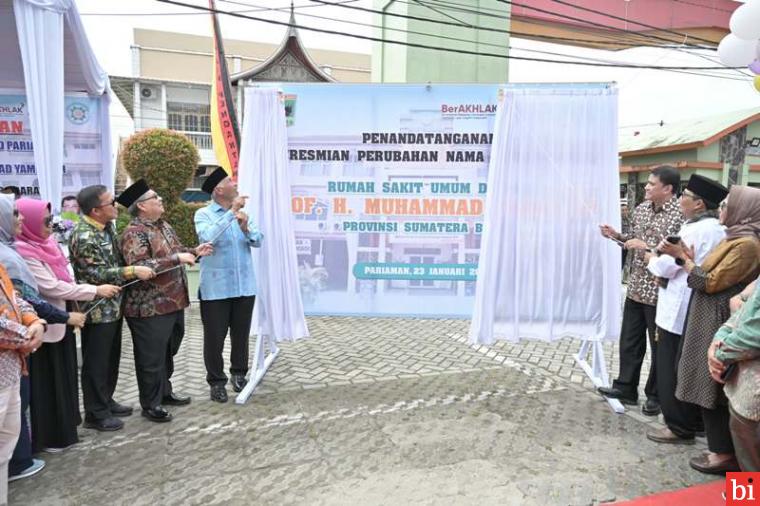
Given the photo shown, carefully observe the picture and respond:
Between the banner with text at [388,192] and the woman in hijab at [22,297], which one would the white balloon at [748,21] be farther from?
the woman in hijab at [22,297]

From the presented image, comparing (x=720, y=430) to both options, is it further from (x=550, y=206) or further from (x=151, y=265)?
(x=151, y=265)

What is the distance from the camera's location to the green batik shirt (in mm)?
3137

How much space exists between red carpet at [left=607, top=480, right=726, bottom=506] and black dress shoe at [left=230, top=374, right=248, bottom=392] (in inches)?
111

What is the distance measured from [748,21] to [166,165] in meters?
7.72

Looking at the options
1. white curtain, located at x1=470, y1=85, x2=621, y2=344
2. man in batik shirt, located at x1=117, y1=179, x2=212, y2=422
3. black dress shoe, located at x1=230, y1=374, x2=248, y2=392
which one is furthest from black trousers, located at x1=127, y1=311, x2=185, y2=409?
white curtain, located at x1=470, y1=85, x2=621, y2=344

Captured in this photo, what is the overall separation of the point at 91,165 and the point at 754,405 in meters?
6.27

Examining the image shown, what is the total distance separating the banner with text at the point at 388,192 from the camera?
4137mm

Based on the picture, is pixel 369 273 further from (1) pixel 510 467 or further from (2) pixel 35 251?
(2) pixel 35 251

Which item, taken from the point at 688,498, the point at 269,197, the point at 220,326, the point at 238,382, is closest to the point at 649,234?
the point at 688,498

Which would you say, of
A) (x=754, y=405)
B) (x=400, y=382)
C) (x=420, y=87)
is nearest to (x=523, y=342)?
(x=400, y=382)

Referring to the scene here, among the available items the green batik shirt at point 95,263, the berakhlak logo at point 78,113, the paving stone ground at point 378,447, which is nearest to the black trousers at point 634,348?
the paving stone ground at point 378,447

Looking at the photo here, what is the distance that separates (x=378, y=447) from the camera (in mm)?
3119

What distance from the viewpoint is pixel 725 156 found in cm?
1321

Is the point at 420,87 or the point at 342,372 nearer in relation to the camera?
the point at 420,87
